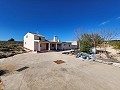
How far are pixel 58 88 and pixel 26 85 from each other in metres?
2.11

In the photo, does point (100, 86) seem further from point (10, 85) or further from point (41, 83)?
point (10, 85)

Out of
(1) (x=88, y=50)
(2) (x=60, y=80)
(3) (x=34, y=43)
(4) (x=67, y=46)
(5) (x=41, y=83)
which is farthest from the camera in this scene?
(4) (x=67, y=46)

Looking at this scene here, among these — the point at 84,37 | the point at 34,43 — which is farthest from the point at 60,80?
the point at 84,37

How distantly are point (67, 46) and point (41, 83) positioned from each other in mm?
30949

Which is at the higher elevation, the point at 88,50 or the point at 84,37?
the point at 84,37

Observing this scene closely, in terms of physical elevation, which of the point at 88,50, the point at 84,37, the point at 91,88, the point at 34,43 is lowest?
the point at 91,88

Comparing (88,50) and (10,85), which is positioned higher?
(88,50)

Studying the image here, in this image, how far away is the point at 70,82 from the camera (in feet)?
23.2

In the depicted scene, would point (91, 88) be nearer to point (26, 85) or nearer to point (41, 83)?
point (41, 83)

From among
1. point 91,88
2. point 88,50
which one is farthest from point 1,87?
point 88,50

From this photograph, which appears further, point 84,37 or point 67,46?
point 84,37

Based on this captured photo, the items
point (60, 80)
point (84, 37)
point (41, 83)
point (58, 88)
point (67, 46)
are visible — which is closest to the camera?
point (58, 88)

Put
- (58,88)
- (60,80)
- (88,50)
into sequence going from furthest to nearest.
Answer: (88,50) < (60,80) < (58,88)

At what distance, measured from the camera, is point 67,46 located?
37469mm
